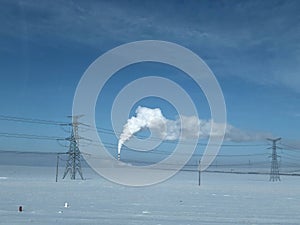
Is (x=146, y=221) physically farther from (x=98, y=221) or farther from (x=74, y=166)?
(x=74, y=166)

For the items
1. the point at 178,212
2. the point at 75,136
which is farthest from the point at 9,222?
the point at 75,136

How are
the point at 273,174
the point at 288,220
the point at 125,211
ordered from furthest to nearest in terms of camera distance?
the point at 273,174
the point at 125,211
the point at 288,220

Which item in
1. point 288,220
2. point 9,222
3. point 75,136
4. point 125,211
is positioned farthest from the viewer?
point 75,136

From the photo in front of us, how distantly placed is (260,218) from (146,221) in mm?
5331

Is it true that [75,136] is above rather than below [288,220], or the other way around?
above

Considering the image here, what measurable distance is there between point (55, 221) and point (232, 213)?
8.67m

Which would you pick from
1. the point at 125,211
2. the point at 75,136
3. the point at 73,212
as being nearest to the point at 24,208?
the point at 73,212

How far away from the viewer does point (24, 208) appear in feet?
64.7

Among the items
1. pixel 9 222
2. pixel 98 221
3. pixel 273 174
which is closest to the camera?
pixel 9 222

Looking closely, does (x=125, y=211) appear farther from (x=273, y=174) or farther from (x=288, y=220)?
(x=273, y=174)

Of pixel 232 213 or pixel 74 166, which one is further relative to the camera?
pixel 74 166

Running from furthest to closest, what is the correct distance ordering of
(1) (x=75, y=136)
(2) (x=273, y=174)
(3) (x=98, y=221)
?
1. (2) (x=273, y=174)
2. (1) (x=75, y=136)
3. (3) (x=98, y=221)

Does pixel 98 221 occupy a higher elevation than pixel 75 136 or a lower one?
lower

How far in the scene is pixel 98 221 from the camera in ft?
50.9
